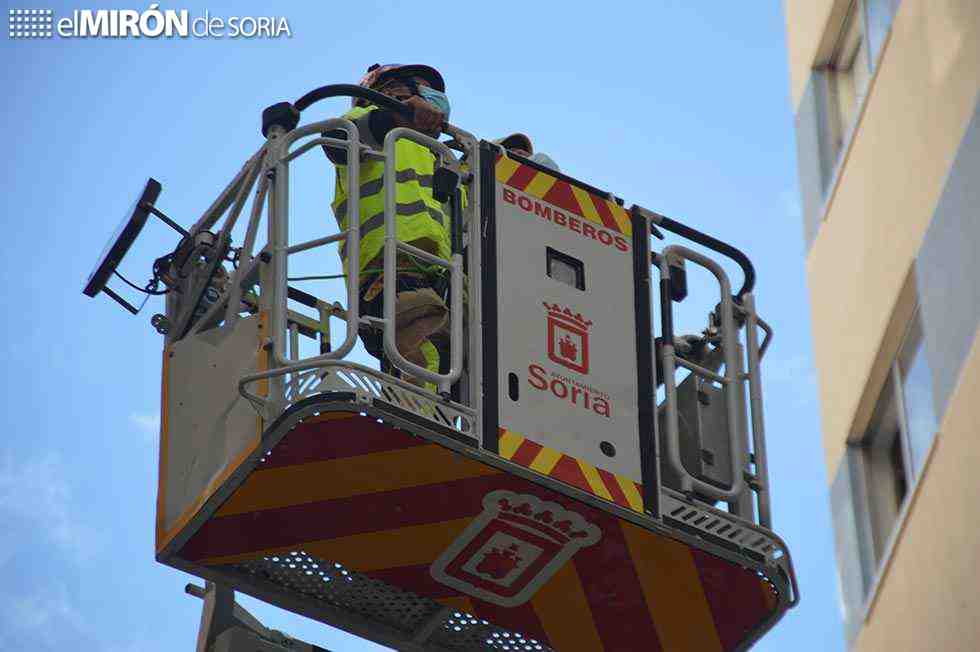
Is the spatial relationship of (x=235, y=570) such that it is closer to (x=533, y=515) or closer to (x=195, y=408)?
(x=195, y=408)

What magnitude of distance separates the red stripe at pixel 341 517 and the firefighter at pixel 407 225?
2.42 feet

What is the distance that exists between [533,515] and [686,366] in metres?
1.33

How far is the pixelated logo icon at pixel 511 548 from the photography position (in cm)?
1141

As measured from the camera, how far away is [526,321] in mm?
11719

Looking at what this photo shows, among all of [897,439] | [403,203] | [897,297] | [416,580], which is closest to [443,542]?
[416,580]

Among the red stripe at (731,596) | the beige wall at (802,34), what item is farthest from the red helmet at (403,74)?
the beige wall at (802,34)

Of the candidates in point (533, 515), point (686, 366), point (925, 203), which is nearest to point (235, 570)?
point (533, 515)

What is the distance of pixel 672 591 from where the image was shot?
11945mm

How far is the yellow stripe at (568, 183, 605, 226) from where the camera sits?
12453 millimetres

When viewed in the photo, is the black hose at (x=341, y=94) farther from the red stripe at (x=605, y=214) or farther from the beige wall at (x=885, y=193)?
the beige wall at (x=885, y=193)

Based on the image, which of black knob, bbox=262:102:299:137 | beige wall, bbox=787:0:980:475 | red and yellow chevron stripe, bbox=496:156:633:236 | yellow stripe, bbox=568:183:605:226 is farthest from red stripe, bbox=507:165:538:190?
beige wall, bbox=787:0:980:475

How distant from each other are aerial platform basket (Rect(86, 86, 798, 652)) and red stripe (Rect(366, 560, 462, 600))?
0.02m

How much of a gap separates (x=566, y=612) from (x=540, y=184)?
2.24 meters

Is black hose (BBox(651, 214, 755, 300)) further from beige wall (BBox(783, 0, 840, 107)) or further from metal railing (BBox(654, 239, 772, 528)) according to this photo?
beige wall (BBox(783, 0, 840, 107))
